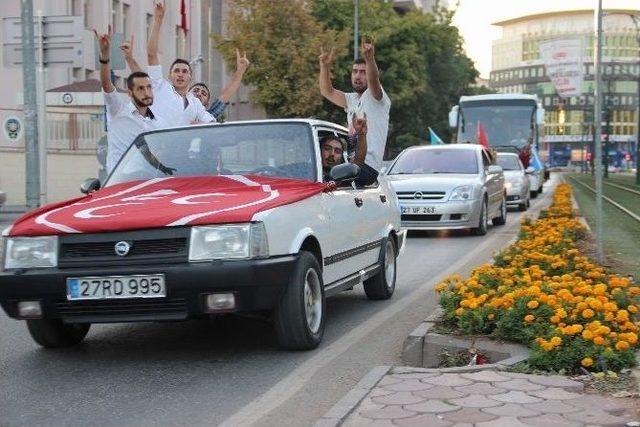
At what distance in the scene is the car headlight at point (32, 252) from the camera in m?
5.71

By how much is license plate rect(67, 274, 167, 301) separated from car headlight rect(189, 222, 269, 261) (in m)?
0.25

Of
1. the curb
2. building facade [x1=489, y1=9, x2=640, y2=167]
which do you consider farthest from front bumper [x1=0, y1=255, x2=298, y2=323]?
building facade [x1=489, y1=9, x2=640, y2=167]

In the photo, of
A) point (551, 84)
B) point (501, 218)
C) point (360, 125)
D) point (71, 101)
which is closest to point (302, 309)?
point (360, 125)

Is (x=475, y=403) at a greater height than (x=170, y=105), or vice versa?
(x=170, y=105)

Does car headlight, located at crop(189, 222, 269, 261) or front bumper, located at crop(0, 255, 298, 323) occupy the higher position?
car headlight, located at crop(189, 222, 269, 261)

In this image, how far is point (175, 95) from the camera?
28.4ft

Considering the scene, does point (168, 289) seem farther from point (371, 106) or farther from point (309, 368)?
point (371, 106)

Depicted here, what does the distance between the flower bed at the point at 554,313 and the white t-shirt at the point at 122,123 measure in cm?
284

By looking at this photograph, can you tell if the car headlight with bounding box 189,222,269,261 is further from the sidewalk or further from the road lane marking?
the sidewalk

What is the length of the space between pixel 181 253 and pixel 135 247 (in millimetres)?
270

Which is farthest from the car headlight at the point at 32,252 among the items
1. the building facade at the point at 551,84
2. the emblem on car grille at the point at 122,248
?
Result: the building facade at the point at 551,84

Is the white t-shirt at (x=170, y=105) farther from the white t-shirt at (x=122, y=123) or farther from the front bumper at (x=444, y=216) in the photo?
the front bumper at (x=444, y=216)

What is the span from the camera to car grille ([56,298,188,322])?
18.3ft

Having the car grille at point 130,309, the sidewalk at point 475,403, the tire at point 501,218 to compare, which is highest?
the car grille at point 130,309
